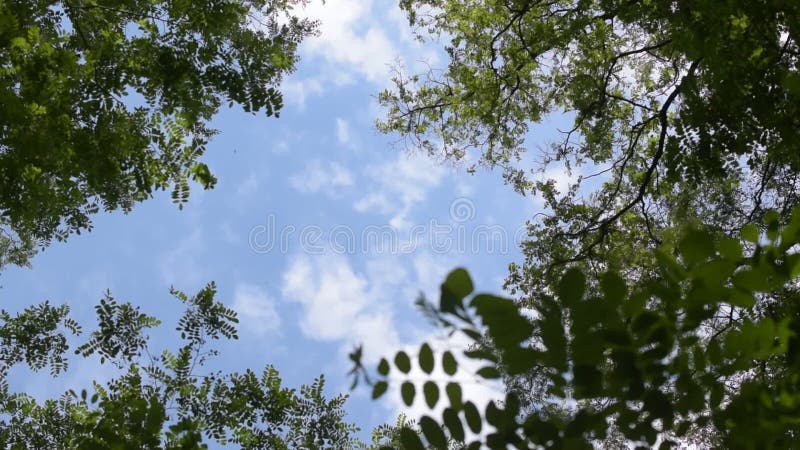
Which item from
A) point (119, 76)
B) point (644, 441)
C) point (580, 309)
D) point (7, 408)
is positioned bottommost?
point (644, 441)

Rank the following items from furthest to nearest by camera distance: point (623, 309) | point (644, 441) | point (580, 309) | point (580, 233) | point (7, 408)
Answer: point (580, 233)
point (7, 408)
point (644, 441)
point (623, 309)
point (580, 309)

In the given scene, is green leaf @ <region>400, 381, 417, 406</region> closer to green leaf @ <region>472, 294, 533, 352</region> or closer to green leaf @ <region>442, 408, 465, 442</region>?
green leaf @ <region>442, 408, 465, 442</region>

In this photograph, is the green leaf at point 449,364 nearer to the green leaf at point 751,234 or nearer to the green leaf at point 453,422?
the green leaf at point 453,422

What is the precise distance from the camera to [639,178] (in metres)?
10.1

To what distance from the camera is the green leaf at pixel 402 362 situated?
1.83 metres

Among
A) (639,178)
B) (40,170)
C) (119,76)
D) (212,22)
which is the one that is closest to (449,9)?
(639,178)

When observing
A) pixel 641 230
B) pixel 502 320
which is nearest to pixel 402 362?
pixel 502 320

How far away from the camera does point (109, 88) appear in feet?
22.0

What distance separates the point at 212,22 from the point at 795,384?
6.37 m

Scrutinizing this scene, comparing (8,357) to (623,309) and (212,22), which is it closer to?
(212,22)

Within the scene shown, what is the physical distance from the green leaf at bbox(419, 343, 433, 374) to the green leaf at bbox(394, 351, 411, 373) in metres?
0.05

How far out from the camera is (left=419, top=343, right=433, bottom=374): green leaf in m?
1.79

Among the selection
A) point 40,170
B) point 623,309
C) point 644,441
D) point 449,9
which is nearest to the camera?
point 623,309

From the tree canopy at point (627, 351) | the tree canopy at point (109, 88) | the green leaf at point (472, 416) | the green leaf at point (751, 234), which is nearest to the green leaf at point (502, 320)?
the tree canopy at point (627, 351)
